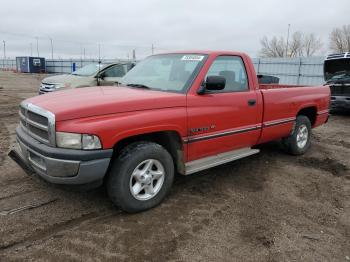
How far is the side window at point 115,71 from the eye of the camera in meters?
11.2

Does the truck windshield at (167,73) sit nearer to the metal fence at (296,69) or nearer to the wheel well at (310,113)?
the wheel well at (310,113)

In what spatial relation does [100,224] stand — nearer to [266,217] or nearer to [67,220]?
[67,220]

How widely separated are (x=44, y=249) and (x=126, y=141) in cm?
136

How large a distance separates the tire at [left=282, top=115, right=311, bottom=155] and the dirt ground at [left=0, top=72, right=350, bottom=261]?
0.89 metres

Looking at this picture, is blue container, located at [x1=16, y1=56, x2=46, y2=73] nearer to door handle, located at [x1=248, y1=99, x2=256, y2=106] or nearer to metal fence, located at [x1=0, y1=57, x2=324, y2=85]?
metal fence, located at [x1=0, y1=57, x2=324, y2=85]

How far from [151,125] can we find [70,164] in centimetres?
94

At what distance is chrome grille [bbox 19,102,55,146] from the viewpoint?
3320mm

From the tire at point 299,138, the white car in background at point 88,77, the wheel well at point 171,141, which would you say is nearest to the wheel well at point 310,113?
the tire at point 299,138

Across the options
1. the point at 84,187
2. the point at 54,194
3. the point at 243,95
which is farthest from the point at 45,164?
the point at 243,95

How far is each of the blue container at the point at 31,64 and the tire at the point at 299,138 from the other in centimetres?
4520

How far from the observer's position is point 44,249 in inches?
122

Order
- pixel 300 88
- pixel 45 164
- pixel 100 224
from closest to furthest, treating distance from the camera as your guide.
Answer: pixel 45 164 → pixel 100 224 → pixel 300 88

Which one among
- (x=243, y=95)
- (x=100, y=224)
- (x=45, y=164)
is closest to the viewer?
→ (x=45, y=164)

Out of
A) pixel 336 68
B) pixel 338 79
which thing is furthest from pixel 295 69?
pixel 338 79
